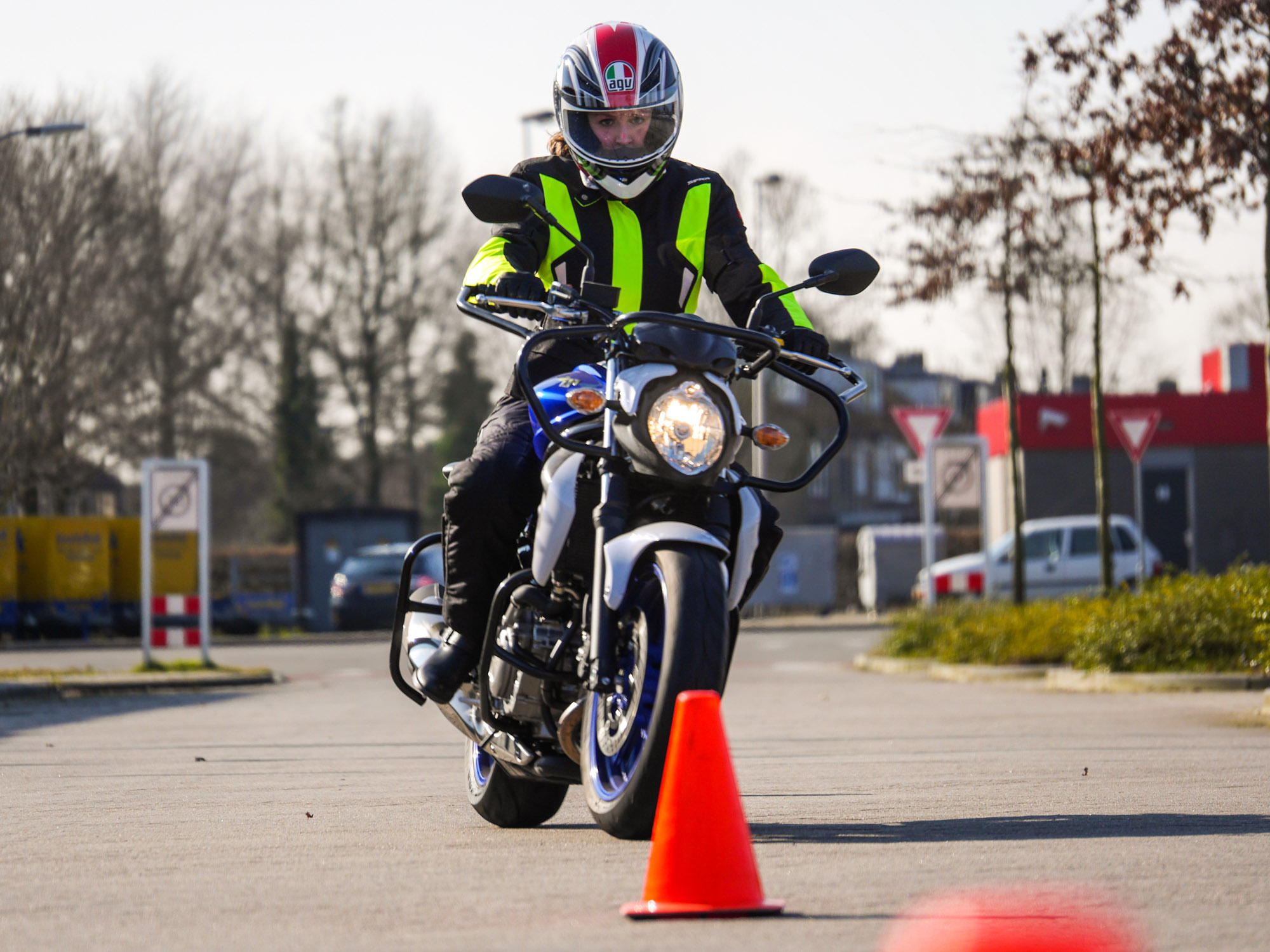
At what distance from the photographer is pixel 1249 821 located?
212 inches

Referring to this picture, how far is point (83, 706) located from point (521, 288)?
36.9ft

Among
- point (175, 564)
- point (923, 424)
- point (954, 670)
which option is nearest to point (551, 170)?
point (954, 670)

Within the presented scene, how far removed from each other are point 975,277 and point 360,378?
29.4m

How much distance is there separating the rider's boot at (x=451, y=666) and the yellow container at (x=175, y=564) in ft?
52.6

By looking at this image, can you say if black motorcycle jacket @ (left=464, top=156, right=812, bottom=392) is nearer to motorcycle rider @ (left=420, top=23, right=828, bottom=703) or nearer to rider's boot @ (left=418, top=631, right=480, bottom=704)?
motorcycle rider @ (left=420, top=23, right=828, bottom=703)

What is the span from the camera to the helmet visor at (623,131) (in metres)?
5.48

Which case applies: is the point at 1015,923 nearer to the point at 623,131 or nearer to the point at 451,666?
the point at 451,666

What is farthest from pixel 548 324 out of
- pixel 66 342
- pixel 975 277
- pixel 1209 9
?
pixel 66 342

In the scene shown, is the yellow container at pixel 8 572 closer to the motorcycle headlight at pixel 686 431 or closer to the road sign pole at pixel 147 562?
the road sign pole at pixel 147 562

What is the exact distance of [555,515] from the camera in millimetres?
4957

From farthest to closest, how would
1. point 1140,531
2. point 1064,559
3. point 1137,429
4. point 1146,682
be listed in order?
1. point 1064,559
2. point 1140,531
3. point 1137,429
4. point 1146,682

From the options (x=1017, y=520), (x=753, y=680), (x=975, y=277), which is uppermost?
(x=975, y=277)

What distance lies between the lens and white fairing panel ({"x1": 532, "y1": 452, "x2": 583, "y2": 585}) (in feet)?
16.3

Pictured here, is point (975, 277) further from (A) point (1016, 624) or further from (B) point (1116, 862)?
(B) point (1116, 862)
